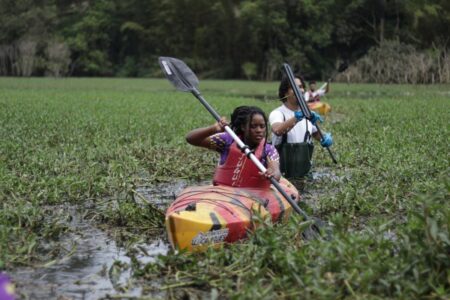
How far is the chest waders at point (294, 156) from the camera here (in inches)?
298

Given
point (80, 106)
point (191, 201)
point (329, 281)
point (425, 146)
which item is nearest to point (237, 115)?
point (191, 201)

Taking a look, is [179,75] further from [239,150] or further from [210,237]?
[210,237]

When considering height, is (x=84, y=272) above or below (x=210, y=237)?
below

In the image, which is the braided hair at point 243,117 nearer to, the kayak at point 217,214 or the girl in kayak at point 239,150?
the girl in kayak at point 239,150

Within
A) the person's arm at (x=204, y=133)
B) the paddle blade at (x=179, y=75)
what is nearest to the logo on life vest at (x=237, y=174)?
the person's arm at (x=204, y=133)

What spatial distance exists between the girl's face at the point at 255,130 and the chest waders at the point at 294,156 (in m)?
1.43

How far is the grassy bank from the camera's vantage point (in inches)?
159

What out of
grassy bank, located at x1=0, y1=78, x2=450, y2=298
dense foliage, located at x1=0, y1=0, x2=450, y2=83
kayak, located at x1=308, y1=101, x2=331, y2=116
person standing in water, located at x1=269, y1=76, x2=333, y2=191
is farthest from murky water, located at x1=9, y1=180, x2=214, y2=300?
dense foliage, located at x1=0, y1=0, x2=450, y2=83

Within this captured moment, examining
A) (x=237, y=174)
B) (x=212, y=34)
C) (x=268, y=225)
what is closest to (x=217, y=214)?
(x=268, y=225)

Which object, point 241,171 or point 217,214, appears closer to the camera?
point 217,214

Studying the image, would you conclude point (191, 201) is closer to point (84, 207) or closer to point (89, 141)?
point (84, 207)

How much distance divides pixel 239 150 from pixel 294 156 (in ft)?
5.43

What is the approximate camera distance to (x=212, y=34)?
4484cm

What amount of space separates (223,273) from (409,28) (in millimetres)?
37021
